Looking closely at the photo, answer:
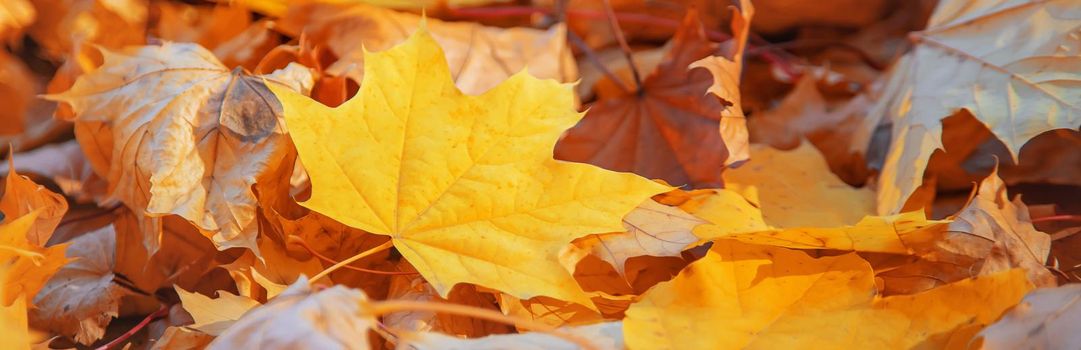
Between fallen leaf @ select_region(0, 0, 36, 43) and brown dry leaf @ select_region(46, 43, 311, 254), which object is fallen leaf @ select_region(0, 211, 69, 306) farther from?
fallen leaf @ select_region(0, 0, 36, 43)

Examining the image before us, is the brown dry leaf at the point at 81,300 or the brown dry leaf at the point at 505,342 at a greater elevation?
the brown dry leaf at the point at 505,342

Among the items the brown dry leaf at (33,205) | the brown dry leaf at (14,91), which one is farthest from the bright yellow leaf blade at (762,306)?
the brown dry leaf at (14,91)

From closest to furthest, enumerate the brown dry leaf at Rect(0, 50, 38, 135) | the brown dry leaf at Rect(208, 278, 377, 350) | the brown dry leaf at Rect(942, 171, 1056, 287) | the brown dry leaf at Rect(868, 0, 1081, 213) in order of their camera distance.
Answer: the brown dry leaf at Rect(208, 278, 377, 350)
the brown dry leaf at Rect(942, 171, 1056, 287)
the brown dry leaf at Rect(868, 0, 1081, 213)
the brown dry leaf at Rect(0, 50, 38, 135)

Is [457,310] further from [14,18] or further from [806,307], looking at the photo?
[14,18]

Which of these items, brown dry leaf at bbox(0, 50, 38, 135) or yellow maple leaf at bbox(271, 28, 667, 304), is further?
brown dry leaf at bbox(0, 50, 38, 135)

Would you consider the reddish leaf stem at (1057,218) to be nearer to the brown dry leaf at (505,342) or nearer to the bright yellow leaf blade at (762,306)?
the bright yellow leaf blade at (762,306)

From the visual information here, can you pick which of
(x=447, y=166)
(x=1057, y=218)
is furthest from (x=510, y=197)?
(x=1057, y=218)

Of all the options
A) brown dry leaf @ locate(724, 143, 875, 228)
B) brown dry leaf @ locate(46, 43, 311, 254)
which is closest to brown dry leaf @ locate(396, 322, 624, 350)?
brown dry leaf @ locate(46, 43, 311, 254)
